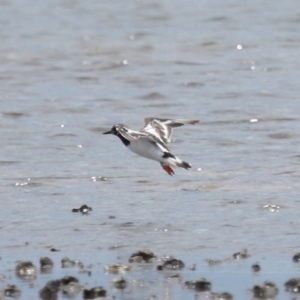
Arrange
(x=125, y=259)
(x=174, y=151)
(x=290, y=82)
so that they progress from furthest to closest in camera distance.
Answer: (x=290, y=82)
(x=174, y=151)
(x=125, y=259)

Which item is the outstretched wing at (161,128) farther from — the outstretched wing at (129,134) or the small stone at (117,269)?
the small stone at (117,269)

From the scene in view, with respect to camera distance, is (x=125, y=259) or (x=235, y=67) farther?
(x=235, y=67)

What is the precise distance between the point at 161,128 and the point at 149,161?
67 centimetres

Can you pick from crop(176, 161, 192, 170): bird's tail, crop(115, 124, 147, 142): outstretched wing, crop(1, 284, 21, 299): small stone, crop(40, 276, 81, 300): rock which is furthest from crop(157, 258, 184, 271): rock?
crop(115, 124, 147, 142): outstretched wing

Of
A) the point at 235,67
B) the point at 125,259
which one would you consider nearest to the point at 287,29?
the point at 235,67

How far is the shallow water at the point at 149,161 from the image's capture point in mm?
5703

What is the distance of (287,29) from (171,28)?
1998mm

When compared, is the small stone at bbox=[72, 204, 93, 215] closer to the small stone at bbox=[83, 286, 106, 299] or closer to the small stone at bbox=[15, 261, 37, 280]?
the small stone at bbox=[15, 261, 37, 280]

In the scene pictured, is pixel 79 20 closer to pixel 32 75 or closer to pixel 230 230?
pixel 32 75

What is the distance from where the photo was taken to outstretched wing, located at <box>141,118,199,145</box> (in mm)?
7688

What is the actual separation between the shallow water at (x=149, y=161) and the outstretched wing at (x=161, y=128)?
0.34 meters

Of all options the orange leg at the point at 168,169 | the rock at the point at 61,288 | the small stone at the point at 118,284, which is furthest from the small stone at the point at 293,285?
the orange leg at the point at 168,169

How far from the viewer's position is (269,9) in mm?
19297

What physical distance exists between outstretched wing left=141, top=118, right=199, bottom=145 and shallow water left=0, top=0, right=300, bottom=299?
34 centimetres
